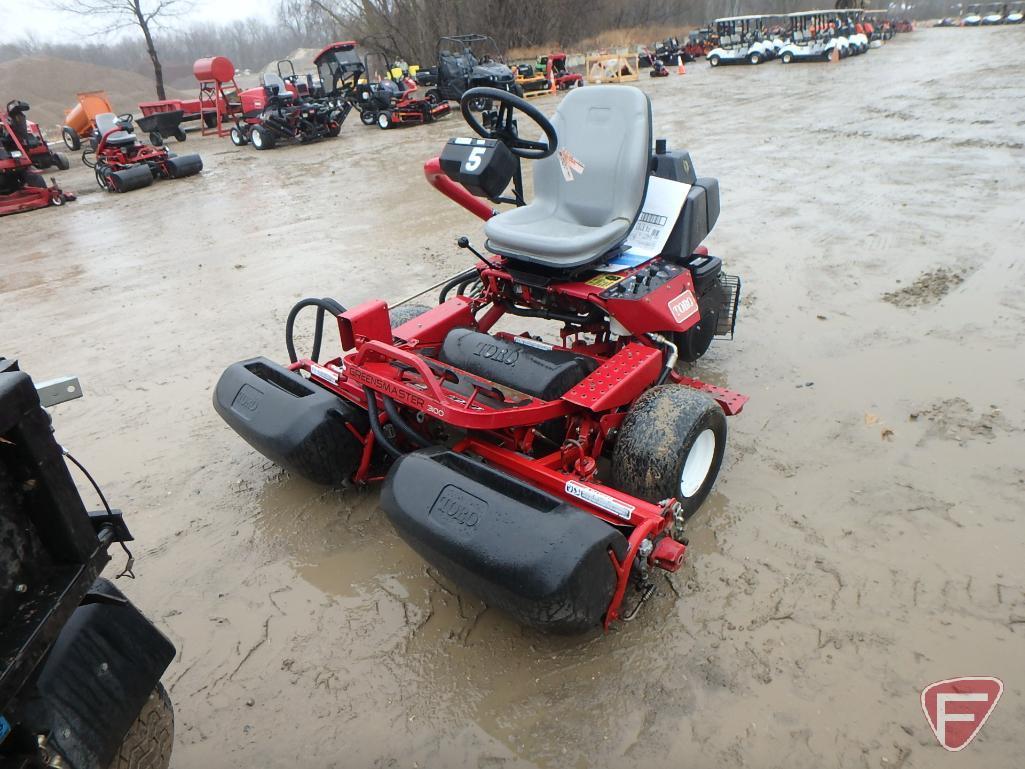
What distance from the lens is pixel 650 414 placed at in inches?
99.9

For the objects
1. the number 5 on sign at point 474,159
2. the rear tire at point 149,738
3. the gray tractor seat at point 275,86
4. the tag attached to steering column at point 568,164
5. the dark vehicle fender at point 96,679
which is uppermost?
the gray tractor seat at point 275,86

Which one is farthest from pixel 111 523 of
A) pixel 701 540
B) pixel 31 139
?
pixel 31 139

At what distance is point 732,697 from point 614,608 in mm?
419

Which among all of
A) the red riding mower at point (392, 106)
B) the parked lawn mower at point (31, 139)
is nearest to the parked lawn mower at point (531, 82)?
the red riding mower at point (392, 106)

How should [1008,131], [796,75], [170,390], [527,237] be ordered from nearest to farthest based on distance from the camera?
[527,237] → [170,390] → [1008,131] → [796,75]

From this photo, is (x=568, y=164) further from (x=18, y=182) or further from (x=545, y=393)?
(x=18, y=182)

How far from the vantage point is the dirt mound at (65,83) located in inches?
1045

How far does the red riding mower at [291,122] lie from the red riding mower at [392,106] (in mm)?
740

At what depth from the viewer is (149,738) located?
149cm

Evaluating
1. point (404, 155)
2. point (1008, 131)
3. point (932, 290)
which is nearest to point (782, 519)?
point (932, 290)

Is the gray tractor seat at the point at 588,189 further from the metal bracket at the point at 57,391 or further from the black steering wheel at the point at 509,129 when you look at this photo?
the metal bracket at the point at 57,391

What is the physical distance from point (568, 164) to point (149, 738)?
2792mm

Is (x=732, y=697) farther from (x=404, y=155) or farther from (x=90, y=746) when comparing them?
(x=404, y=155)

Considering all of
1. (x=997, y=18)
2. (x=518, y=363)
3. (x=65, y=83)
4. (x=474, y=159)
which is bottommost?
(x=997, y=18)
